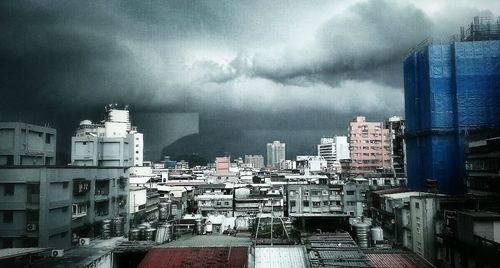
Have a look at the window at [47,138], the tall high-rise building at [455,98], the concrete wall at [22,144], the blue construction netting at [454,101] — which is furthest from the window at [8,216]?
the blue construction netting at [454,101]

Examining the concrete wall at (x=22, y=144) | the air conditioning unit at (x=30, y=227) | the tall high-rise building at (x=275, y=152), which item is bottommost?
the air conditioning unit at (x=30, y=227)

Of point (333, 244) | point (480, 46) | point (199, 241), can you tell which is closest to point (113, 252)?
point (199, 241)

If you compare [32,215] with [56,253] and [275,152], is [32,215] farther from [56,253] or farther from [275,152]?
[275,152]

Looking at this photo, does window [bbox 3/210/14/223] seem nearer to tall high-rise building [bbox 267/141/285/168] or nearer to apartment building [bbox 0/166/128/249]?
apartment building [bbox 0/166/128/249]

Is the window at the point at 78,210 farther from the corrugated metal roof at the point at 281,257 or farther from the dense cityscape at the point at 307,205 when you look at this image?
the corrugated metal roof at the point at 281,257

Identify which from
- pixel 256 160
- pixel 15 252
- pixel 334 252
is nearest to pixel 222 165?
pixel 15 252

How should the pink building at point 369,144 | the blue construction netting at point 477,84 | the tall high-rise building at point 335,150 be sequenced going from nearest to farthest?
the blue construction netting at point 477,84 → the pink building at point 369,144 → the tall high-rise building at point 335,150

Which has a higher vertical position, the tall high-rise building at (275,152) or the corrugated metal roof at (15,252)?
the tall high-rise building at (275,152)
